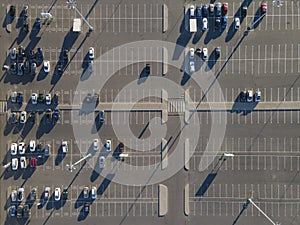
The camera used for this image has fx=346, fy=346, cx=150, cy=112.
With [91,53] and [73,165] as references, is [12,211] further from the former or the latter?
[91,53]

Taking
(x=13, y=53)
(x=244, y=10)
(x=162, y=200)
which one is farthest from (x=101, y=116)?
(x=244, y=10)

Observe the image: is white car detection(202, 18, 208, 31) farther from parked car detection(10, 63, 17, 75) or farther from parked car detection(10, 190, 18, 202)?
parked car detection(10, 190, 18, 202)

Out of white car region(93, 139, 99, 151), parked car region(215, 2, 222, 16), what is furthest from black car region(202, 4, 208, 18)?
white car region(93, 139, 99, 151)

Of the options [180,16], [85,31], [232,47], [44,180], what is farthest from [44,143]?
[232,47]

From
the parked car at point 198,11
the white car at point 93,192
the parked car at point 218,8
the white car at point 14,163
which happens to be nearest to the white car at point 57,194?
the white car at point 93,192

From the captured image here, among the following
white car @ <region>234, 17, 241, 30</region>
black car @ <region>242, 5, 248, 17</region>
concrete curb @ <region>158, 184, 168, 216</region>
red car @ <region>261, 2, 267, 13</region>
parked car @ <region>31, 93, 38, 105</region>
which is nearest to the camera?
red car @ <region>261, 2, 267, 13</region>

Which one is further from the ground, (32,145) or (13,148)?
(32,145)

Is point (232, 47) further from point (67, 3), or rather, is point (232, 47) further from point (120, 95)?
point (67, 3)

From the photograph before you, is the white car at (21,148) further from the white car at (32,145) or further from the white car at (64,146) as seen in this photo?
the white car at (64,146)
